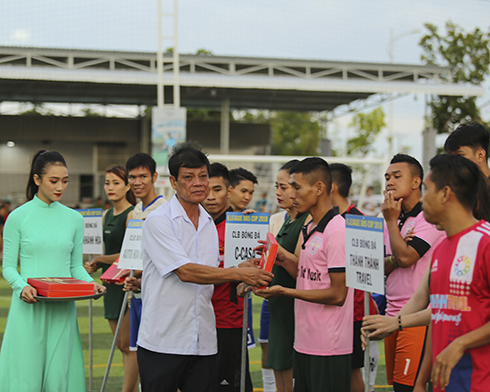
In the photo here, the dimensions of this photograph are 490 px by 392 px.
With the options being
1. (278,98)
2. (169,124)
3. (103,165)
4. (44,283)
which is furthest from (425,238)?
(103,165)

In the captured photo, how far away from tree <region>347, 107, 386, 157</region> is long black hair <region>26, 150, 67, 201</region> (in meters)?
37.7

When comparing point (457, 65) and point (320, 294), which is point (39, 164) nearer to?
point (320, 294)

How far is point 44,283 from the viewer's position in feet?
11.6

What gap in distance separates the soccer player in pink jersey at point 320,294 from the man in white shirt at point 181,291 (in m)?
0.33

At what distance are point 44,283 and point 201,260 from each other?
1074 millimetres

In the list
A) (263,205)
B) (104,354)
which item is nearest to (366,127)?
(263,205)

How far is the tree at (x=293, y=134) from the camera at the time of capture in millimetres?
55081

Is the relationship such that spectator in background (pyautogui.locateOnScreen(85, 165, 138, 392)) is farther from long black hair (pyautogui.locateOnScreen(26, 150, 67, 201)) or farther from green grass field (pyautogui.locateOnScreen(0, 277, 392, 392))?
long black hair (pyautogui.locateOnScreen(26, 150, 67, 201))

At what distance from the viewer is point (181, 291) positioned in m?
3.13

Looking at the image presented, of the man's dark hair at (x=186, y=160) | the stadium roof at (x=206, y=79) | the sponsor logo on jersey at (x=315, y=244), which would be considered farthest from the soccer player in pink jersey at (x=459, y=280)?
the stadium roof at (x=206, y=79)

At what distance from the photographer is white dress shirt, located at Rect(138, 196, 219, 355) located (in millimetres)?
3082

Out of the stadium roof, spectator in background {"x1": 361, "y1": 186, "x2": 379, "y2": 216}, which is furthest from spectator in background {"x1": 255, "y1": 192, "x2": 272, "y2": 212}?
the stadium roof

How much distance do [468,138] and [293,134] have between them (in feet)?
182

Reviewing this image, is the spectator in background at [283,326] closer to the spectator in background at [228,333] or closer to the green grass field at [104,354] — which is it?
the spectator in background at [228,333]
